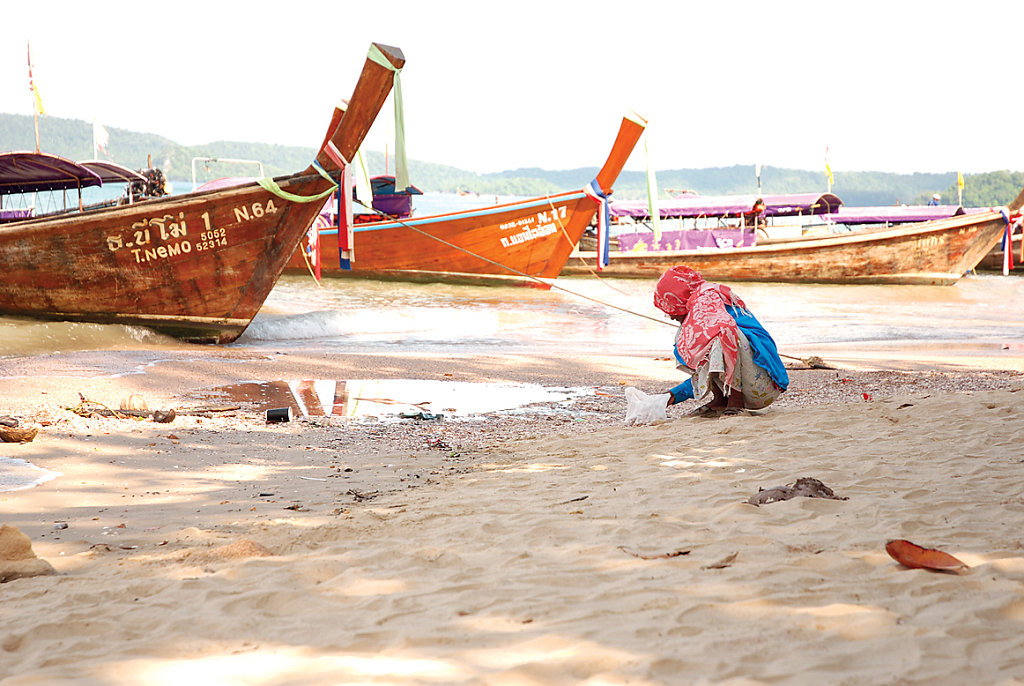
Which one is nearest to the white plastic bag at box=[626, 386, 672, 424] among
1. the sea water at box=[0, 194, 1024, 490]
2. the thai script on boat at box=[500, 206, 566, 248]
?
the sea water at box=[0, 194, 1024, 490]

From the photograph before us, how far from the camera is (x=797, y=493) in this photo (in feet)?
10.5

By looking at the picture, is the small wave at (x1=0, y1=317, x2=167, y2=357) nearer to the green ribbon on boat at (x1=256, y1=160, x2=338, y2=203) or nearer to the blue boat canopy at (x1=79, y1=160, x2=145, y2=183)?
the green ribbon on boat at (x1=256, y1=160, x2=338, y2=203)

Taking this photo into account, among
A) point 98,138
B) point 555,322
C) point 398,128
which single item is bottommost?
point 555,322

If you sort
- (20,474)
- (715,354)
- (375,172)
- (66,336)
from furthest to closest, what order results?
(375,172), (66,336), (715,354), (20,474)

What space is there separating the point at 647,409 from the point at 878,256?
16.9 metres

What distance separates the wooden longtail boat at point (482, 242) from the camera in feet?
57.3

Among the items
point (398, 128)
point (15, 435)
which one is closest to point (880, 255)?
point (398, 128)

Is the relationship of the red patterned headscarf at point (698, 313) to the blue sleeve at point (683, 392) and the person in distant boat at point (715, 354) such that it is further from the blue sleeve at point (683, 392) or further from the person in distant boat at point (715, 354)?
the blue sleeve at point (683, 392)

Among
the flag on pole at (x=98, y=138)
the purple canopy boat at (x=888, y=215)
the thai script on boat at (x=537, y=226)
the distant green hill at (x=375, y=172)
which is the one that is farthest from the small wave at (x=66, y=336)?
the distant green hill at (x=375, y=172)

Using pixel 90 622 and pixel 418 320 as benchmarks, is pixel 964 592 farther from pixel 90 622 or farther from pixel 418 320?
pixel 418 320

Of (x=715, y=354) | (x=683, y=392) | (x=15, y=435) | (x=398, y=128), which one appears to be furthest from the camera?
(x=398, y=128)

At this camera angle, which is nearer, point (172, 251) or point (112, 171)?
point (172, 251)

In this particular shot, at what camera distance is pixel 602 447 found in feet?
14.8

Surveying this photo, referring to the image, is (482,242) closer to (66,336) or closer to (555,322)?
(555,322)
